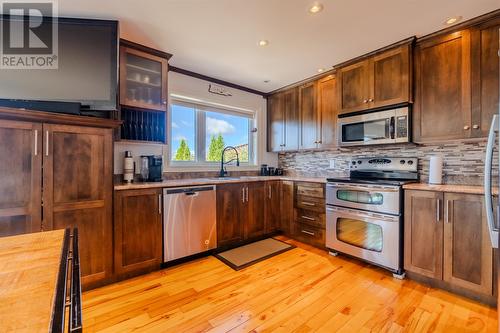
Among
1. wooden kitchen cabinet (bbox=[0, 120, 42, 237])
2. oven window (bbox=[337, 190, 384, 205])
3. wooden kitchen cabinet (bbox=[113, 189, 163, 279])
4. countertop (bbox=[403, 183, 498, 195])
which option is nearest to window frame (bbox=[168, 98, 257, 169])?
wooden kitchen cabinet (bbox=[113, 189, 163, 279])

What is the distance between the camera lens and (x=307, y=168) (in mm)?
3908

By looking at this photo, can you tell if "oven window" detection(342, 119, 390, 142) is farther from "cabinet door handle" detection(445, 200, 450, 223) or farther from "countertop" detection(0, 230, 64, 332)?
Answer: "countertop" detection(0, 230, 64, 332)

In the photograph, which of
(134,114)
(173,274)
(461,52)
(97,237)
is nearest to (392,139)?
(461,52)

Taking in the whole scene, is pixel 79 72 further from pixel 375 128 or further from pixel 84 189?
pixel 375 128

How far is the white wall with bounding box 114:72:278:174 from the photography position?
9.07 feet

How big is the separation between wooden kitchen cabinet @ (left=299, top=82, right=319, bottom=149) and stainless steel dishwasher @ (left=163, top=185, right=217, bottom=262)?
167 centimetres

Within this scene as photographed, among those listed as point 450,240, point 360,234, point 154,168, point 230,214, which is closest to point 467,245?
point 450,240

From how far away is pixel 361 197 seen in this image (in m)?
2.53

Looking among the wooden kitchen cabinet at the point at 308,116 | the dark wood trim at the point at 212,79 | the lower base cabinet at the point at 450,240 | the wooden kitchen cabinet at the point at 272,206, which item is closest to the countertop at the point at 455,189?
the lower base cabinet at the point at 450,240

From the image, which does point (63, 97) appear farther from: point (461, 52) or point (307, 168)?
point (461, 52)

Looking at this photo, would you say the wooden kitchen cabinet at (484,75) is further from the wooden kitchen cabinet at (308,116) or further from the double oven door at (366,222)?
the wooden kitchen cabinet at (308,116)

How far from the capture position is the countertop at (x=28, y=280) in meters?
0.49

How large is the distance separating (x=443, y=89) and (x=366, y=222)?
152 cm

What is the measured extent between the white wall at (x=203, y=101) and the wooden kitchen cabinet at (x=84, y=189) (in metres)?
0.57
